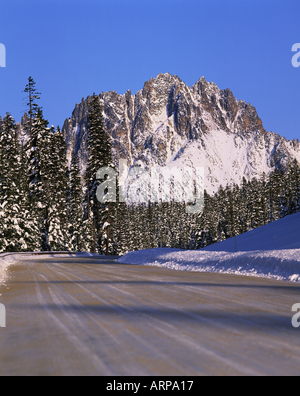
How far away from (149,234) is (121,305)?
126 m

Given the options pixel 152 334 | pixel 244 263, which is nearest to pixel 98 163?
pixel 244 263

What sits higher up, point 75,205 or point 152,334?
point 75,205

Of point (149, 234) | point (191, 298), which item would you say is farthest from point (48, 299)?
point (149, 234)

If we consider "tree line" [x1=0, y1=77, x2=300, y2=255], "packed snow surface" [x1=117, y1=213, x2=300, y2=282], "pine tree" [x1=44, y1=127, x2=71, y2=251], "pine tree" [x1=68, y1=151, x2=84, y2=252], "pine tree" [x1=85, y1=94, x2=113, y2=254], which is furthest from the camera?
"pine tree" [x1=68, y1=151, x2=84, y2=252]

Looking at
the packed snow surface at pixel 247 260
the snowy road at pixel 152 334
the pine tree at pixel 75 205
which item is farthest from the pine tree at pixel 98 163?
the snowy road at pixel 152 334

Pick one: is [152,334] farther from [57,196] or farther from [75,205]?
[75,205]

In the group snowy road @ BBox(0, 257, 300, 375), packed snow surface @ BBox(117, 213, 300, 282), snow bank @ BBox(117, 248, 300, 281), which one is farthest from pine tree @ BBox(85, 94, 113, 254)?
snowy road @ BBox(0, 257, 300, 375)

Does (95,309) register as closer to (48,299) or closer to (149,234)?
(48,299)

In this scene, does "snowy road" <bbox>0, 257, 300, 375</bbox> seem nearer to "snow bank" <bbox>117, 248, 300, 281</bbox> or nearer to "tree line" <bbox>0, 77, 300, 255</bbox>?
"snow bank" <bbox>117, 248, 300, 281</bbox>

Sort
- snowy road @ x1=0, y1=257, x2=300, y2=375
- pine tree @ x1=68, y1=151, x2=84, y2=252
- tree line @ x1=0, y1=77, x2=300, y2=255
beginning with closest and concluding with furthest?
snowy road @ x1=0, y1=257, x2=300, y2=375
tree line @ x1=0, y1=77, x2=300, y2=255
pine tree @ x1=68, y1=151, x2=84, y2=252

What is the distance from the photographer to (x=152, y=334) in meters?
4.84

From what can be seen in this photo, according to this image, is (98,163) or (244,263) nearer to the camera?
(244,263)

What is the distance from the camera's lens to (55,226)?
153ft

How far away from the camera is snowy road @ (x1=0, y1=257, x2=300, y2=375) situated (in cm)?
369
